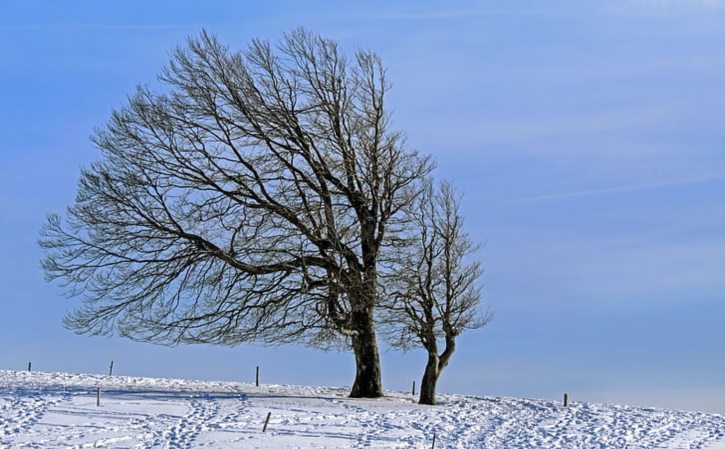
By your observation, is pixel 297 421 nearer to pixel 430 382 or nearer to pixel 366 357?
pixel 366 357

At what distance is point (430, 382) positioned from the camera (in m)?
30.3

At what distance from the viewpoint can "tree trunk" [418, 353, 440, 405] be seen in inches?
1188

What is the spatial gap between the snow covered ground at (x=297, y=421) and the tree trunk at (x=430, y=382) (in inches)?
22.4

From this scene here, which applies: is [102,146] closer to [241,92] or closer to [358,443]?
[241,92]

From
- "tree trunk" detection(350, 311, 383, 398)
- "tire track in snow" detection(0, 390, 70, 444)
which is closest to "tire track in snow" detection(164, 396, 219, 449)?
"tire track in snow" detection(0, 390, 70, 444)

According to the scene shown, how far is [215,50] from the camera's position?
2988 centimetres

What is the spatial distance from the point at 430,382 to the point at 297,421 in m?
6.83

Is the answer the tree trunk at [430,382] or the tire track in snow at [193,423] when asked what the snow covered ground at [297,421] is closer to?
the tire track in snow at [193,423]

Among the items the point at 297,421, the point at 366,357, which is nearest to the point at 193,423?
the point at 297,421

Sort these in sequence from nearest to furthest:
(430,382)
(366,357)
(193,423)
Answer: (193,423) → (366,357) → (430,382)

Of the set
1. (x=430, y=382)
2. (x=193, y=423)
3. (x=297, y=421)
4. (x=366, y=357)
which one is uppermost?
(x=366, y=357)

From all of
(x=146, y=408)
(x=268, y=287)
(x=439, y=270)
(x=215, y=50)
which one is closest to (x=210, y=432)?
(x=146, y=408)

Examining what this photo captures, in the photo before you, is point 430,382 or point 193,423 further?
point 430,382

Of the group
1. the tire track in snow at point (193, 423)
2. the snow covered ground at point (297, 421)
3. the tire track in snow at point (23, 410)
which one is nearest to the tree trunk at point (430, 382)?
the snow covered ground at point (297, 421)
